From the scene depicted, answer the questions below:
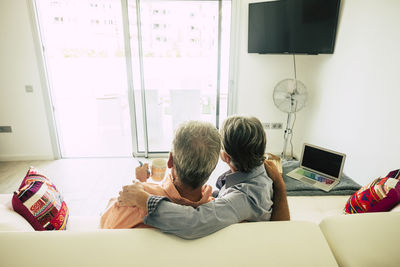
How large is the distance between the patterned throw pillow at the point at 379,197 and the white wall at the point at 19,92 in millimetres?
3616

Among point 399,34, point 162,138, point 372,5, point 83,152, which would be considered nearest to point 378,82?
point 399,34

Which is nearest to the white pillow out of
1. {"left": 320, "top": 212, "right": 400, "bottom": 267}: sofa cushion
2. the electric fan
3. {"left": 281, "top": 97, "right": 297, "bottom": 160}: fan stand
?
{"left": 320, "top": 212, "right": 400, "bottom": 267}: sofa cushion

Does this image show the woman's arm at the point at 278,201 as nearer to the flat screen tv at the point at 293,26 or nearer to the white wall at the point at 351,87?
the white wall at the point at 351,87

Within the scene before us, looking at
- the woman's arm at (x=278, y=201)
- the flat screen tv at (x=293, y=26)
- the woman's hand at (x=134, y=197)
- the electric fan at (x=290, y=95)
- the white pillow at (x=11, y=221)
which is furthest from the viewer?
the electric fan at (x=290, y=95)

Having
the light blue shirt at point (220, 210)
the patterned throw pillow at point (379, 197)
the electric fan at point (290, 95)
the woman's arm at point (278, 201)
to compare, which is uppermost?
the electric fan at point (290, 95)

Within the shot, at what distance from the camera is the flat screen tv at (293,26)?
2574mm

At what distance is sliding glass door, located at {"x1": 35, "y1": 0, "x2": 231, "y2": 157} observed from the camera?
314 centimetres

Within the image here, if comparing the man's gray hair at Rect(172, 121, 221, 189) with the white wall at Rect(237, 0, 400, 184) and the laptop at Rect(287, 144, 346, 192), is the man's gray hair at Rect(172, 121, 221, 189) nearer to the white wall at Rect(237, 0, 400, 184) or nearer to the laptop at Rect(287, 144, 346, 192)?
the laptop at Rect(287, 144, 346, 192)

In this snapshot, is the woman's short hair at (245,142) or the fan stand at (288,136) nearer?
the woman's short hair at (245,142)

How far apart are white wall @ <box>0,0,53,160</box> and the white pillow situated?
258 cm

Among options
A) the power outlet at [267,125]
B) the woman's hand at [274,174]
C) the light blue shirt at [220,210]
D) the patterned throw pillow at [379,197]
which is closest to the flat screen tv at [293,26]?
the power outlet at [267,125]

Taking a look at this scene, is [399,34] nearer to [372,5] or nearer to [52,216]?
[372,5]

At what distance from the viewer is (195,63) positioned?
3471 mm

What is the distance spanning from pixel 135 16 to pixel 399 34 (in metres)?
2.73
